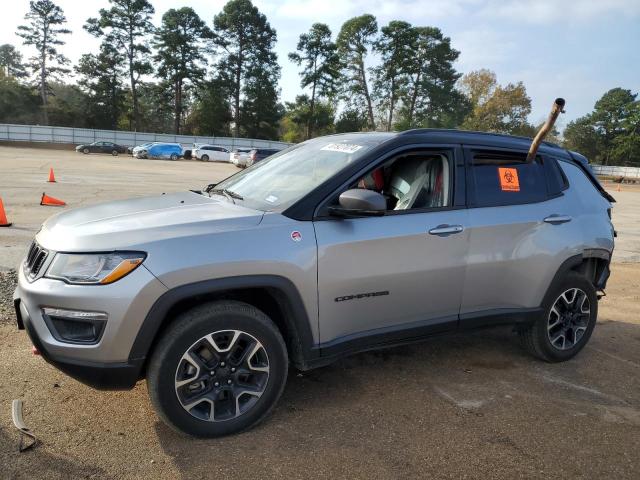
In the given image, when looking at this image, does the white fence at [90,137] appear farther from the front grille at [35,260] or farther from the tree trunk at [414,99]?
the front grille at [35,260]

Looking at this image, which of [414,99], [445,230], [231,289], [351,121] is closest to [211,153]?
[351,121]

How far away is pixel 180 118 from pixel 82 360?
69.7 meters

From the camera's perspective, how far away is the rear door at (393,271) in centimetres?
317

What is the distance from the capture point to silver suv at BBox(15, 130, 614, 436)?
2.72m

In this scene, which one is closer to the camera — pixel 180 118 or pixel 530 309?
pixel 530 309

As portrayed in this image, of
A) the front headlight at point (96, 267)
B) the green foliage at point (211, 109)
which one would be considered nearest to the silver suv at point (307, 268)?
the front headlight at point (96, 267)

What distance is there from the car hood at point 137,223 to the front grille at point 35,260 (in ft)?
0.16

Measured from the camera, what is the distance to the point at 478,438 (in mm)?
3150

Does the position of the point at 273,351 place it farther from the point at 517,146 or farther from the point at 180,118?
the point at 180,118

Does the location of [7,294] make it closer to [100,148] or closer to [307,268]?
[307,268]

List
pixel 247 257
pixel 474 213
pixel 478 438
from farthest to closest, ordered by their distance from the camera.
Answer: pixel 474 213, pixel 478 438, pixel 247 257

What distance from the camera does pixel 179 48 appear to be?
63.7 metres

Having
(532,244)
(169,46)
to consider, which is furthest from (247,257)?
(169,46)

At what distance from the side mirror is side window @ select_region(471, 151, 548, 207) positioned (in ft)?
3.25
